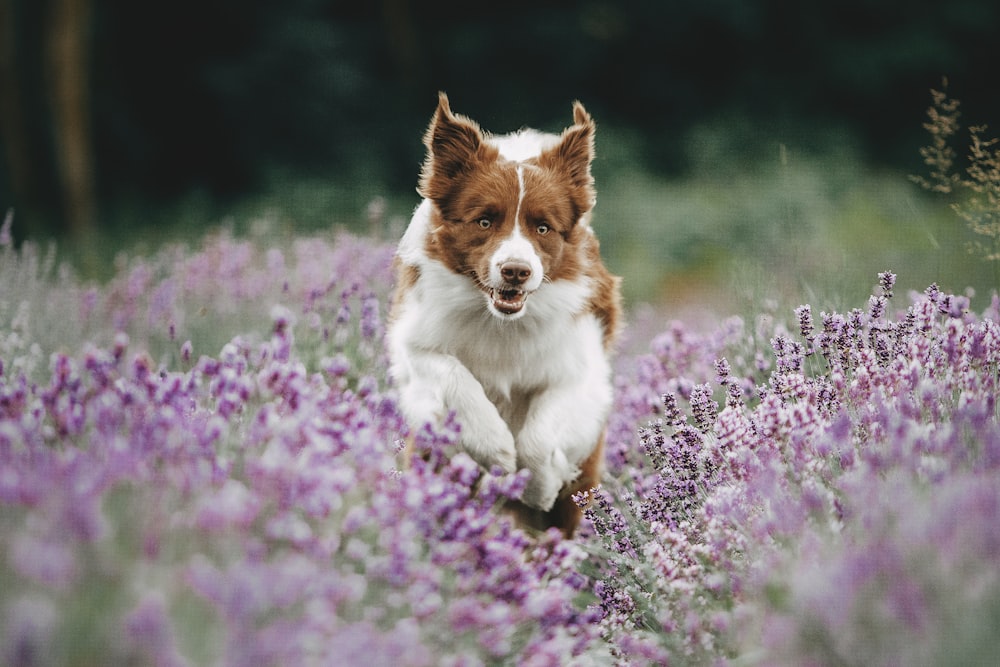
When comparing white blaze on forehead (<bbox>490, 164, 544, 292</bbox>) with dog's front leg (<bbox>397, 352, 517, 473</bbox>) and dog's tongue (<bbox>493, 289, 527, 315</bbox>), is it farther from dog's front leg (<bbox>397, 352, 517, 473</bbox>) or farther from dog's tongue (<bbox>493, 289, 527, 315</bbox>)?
dog's front leg (<bbox>397, 352, 517, 473</bbox>)

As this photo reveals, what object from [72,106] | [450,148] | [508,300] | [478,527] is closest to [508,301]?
[508,300]

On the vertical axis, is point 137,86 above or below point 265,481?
above

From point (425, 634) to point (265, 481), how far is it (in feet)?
1.78

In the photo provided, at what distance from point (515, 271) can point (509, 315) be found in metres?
0.21

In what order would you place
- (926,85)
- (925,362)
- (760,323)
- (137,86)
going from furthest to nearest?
(926,85) → (137,86) → (760,323) → (925,362)

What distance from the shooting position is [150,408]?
2.64 m

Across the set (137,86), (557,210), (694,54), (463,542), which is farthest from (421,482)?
(694,54)

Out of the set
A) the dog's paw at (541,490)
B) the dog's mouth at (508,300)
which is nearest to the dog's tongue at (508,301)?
the dog's mouth at (508,300)

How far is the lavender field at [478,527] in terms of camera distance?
1.88 metres

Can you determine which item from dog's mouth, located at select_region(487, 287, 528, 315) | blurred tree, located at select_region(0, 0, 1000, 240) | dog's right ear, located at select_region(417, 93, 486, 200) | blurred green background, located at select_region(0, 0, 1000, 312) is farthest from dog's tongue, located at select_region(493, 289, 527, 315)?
blurred tree, located at select_region(0, 0, 1000, 240)

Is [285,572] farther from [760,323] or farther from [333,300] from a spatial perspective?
[333,300]

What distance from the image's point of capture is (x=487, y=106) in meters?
16.2

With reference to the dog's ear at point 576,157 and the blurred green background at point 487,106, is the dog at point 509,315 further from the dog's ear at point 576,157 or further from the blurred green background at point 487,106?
the blurred green background at point 487,106

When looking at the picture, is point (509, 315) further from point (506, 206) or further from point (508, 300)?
point (506, 206)
